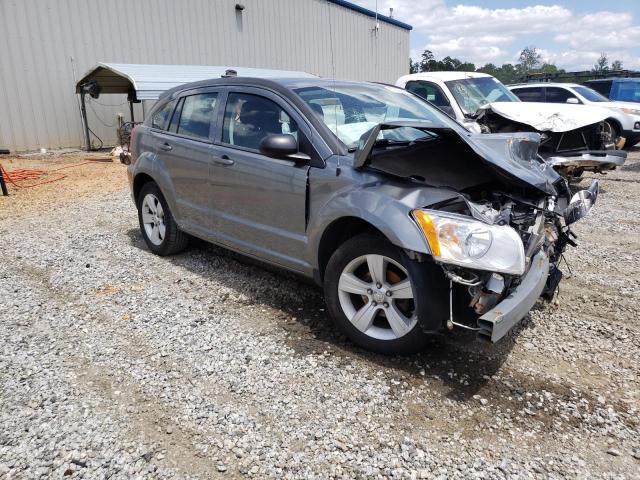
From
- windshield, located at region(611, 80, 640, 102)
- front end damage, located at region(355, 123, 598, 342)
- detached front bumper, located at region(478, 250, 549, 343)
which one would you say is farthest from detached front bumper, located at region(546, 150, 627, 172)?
windshield, located at region(611, 80, 640, 102)

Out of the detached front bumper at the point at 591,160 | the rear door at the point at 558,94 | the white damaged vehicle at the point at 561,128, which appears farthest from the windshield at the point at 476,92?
the rear door at the point at 558,94

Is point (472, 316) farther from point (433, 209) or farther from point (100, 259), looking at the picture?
point (100, 259)

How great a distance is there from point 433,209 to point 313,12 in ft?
71.8

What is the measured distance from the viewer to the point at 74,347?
3.53 meters

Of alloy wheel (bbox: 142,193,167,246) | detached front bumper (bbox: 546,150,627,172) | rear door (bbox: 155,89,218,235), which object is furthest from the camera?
detached front bumper (bbox: 546,150,627,172)

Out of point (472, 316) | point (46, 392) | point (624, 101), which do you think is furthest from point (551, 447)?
point (624, 101)

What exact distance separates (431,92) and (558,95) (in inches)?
205

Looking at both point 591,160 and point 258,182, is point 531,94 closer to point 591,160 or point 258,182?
point 591,160

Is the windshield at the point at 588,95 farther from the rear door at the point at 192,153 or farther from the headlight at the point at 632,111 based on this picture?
the rear door at the point at 192,153

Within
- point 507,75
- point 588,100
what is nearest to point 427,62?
point 507,75

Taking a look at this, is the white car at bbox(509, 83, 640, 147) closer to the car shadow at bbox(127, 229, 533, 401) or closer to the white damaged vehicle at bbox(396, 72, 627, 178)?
the white damaged vehicle at bbox(396, 72, 627, 178)

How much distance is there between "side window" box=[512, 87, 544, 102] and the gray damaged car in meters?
9.82

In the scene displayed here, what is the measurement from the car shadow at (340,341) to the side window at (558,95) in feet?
35.5

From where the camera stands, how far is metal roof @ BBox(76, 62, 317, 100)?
12.8m
